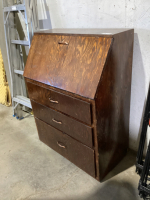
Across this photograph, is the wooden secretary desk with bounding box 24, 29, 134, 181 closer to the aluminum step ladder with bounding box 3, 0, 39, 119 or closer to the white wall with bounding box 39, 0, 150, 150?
the white wall with bounding box 39, 0, 150, 150

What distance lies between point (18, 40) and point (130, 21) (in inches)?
52.2

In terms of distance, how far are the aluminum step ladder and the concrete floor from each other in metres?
0.63

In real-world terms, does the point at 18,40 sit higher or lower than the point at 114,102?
higher

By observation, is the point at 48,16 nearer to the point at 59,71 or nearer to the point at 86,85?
the point at 59,71

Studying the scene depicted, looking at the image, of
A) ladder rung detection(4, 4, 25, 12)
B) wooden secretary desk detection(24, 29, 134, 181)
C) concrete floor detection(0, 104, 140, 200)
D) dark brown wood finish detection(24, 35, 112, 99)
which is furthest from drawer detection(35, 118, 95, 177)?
ladder rung detection(4, 4, 25, 12)

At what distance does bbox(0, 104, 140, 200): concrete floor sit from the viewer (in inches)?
55.6

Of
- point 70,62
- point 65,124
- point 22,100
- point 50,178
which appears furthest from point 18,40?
point 50,178

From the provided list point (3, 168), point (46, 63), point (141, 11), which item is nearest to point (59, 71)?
point (46, 63)

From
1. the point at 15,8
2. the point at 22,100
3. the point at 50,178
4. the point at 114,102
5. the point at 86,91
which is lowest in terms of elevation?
the point at 50,178

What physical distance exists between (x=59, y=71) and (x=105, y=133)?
60 cm

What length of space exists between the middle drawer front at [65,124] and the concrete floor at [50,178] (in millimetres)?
420

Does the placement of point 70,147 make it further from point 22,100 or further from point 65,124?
point 22,100

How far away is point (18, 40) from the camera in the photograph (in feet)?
6.72

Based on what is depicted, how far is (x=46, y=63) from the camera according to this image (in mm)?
1442
